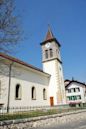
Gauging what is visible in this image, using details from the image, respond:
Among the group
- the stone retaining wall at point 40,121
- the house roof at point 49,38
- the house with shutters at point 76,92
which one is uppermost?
the house roof at point 49,38

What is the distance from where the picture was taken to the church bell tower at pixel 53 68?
106 ft

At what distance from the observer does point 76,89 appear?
52938mm

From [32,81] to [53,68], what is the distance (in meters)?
8.26

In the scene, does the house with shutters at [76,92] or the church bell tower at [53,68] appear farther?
the house with shutters at [76,92]

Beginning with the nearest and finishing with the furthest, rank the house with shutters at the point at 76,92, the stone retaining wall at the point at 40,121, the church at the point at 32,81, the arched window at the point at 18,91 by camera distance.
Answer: the stone retaining wall at the point at 40,121, the church at the point at 32,81, the arched window at the point at 18,91, the house with shutters at the point at 76,92

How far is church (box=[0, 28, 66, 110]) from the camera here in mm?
21309

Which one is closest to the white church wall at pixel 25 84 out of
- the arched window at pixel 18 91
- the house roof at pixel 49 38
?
the arched window at pixel 18 91

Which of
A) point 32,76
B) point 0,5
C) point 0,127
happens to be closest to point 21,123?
point 0,127

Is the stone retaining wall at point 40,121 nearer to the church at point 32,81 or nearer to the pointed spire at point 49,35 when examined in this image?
the church at point 32,81

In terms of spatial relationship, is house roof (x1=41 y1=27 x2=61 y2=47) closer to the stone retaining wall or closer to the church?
the church

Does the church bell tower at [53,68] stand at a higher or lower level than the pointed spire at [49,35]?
lower

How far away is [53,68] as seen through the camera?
34281mm

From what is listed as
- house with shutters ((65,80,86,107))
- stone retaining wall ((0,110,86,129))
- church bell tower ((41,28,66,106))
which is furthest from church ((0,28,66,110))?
house with shutters ((65,80,86,107))

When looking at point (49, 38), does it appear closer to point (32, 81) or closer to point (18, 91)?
point (32, 81)
